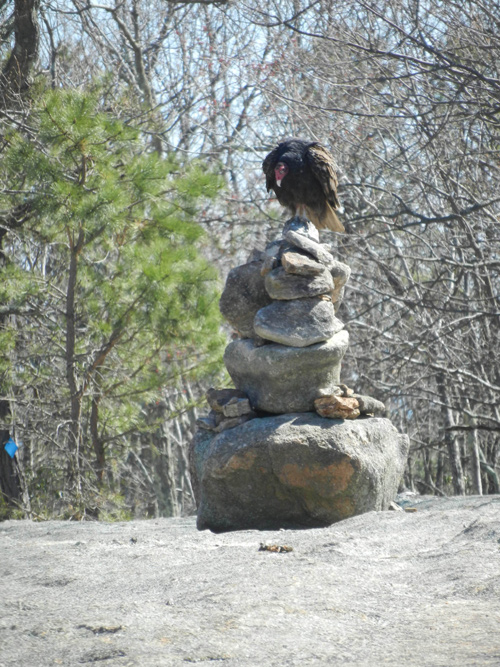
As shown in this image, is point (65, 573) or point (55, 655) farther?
point (65, 573)

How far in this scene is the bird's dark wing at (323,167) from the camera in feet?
16.1

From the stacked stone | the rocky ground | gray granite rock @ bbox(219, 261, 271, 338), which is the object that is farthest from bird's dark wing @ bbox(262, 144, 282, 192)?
the rocky ground

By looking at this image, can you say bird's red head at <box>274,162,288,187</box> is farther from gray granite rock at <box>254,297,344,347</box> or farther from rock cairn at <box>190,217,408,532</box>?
gray granite rock at <box>254,297,344,347</box>

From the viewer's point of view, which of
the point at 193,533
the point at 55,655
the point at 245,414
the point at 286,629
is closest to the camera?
the point at 55,655

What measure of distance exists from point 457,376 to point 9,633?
6.47m

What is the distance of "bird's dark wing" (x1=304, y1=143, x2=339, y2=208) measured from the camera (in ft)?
16.1

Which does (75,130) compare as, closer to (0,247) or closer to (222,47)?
(0,247)

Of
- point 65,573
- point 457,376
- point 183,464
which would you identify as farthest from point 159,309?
point 183,464

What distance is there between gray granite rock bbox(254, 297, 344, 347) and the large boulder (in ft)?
1.53

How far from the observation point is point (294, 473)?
14.0 feet

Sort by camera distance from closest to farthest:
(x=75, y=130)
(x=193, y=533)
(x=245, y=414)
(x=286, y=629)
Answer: (x=286, y=629)
(x=193, y=533)
(x=245, y=414)
(x=75, y=130)

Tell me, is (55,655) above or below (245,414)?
below

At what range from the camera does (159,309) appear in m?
7.20

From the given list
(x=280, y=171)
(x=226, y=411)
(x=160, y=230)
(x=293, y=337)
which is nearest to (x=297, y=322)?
(x=293, y=337)
